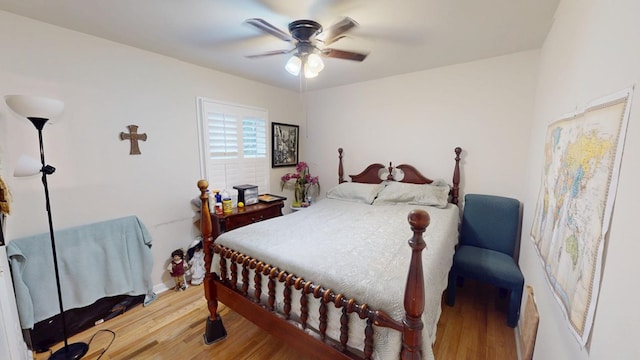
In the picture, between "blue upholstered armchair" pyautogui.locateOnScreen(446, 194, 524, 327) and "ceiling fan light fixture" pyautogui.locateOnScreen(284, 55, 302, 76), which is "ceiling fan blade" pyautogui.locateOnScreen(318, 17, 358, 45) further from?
"blue upholstered armchair" pyautogui.locateOnScreen(446, 194, 524, 327)

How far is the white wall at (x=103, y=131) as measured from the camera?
1.78m

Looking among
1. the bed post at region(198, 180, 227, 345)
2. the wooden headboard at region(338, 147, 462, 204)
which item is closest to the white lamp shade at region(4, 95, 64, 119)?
the bed post at region(198, 180, 227, 345)

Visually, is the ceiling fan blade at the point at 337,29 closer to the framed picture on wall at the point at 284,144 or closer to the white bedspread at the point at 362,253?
the white bedspread at the point at 362,253

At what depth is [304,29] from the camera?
1715 mm

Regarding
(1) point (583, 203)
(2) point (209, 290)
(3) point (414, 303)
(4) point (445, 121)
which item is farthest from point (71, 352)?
(4) point (445, 121)

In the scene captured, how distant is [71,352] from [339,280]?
2.14 metres

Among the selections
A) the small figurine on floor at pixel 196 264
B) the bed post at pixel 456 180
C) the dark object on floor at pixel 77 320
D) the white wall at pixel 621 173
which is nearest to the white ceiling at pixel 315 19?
the white wall at pixel 621 173

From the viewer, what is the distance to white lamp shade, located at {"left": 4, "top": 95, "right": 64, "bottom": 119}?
1.38m

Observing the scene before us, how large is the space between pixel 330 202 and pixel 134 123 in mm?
2265

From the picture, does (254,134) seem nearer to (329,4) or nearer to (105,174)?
(105,174)

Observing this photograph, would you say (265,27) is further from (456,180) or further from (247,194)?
(456,180)

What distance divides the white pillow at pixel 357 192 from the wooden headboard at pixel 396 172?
0.26 metres

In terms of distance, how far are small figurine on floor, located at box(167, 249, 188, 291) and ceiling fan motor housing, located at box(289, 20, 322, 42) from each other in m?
Answer: 2.46

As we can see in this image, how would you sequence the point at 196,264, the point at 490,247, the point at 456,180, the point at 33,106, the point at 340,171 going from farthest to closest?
the point at 340,171 → the point at 456,180 → the point at 196,264 → the point at 490,247 → the point at 33,106
